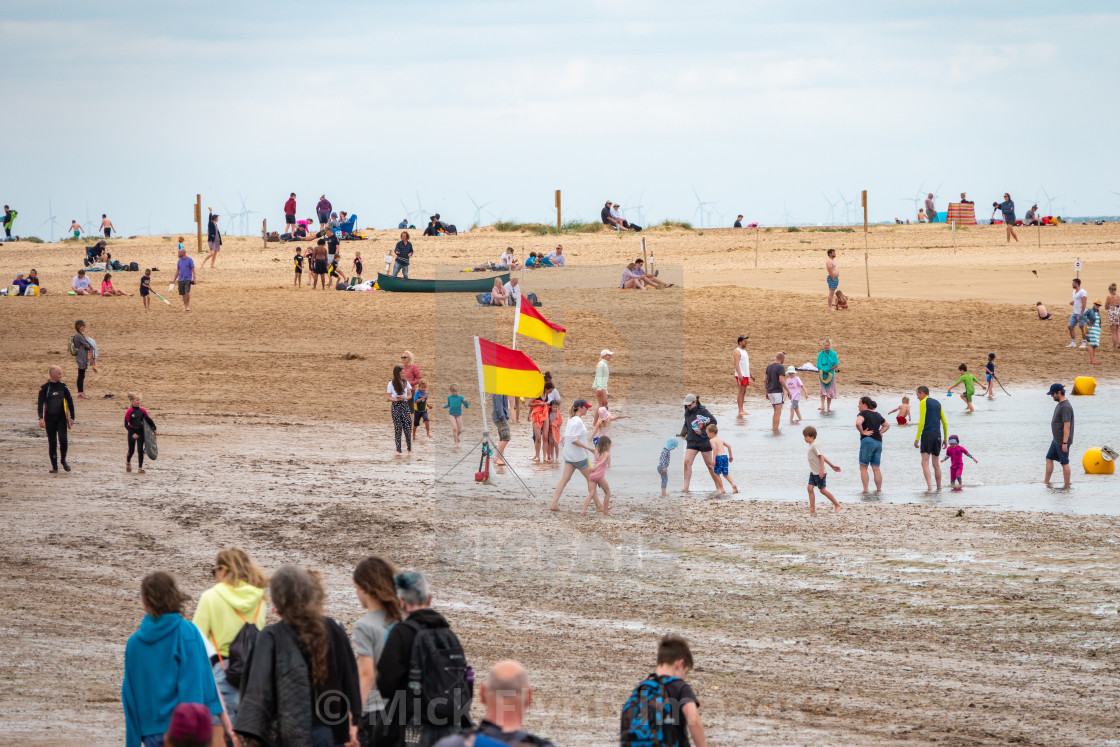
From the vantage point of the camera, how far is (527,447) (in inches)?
815

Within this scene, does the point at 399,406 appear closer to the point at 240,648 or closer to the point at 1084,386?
the point at 240,648

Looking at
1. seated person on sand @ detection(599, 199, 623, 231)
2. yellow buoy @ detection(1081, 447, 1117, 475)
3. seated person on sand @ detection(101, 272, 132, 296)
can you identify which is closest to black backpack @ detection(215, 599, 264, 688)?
yellow buoy @ detection(1081, 447, 1117, 475)

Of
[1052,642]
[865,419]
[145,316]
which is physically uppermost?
[145,316]

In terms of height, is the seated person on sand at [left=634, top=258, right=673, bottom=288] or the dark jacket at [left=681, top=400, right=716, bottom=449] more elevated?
the seated person on sand at [left=634, top=258, right=673, bottom=288]

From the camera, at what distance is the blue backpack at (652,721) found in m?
5.39

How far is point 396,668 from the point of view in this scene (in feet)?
16.9

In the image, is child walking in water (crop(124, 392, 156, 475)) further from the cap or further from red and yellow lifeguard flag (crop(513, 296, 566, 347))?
the cap

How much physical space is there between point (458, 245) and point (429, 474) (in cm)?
2930

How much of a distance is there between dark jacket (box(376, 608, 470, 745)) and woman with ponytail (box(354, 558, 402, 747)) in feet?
0.66

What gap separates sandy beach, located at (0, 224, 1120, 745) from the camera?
8523 millimetres

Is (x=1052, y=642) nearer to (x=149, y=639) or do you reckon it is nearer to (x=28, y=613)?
(x=149, y=639)

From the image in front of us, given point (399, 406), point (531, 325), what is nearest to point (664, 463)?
point (531, 325)

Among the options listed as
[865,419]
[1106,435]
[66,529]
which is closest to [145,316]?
[66,529]

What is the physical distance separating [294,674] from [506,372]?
1218 cm
